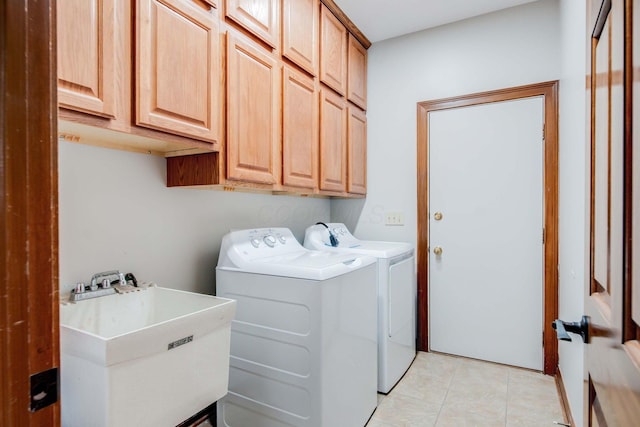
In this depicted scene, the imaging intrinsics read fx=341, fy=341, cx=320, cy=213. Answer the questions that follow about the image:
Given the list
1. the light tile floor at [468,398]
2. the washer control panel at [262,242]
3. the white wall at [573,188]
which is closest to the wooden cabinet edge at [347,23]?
the white wall at [573,188]

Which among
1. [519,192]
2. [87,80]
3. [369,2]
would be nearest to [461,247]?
[519,192]

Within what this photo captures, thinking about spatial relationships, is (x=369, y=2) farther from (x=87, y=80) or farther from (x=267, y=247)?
(x=87, y=80)

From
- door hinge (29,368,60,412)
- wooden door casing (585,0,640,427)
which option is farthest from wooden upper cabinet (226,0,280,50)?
door hinge (29,368,60,412)

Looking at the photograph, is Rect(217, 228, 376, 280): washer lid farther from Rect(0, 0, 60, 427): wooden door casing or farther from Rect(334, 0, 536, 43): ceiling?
Rect(334, 0, 536, 43): ceiling

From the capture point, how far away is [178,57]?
1.33m

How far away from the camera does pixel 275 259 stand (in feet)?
5.88

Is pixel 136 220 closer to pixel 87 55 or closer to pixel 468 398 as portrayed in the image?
pixel 87 55

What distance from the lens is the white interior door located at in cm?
240

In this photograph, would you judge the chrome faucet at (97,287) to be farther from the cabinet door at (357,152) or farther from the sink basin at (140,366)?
the cabinet door at (357,152)

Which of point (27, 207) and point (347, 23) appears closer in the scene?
point (27, 207)

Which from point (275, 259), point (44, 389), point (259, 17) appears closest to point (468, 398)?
point (275, 259)

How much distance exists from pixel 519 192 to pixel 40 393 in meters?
2.70

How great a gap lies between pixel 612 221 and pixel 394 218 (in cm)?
233

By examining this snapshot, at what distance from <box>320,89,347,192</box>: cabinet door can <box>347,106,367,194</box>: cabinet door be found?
70 mm
